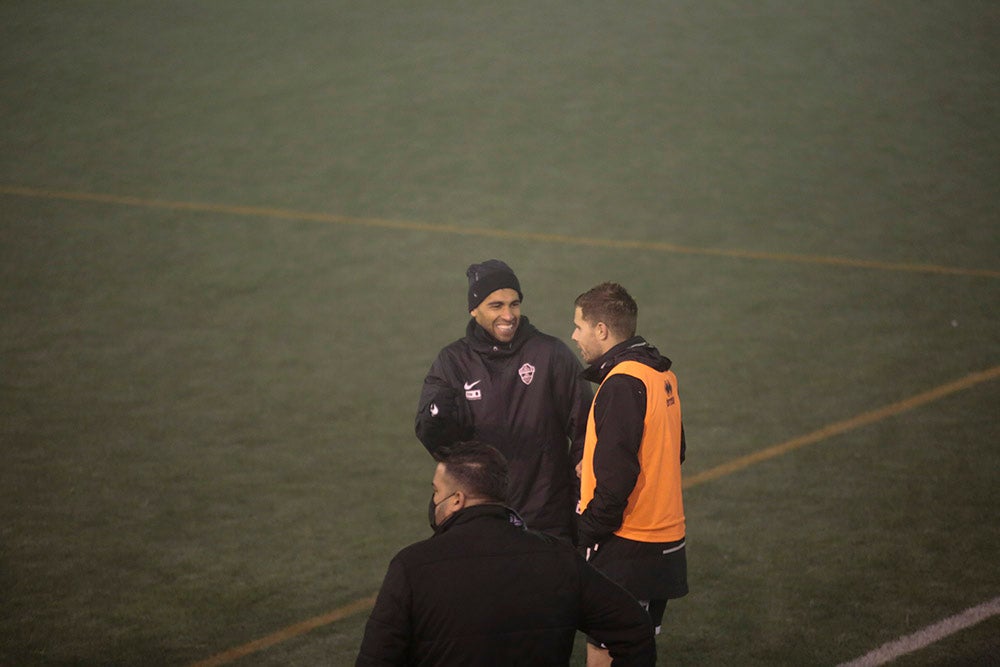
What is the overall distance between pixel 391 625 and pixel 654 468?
5.97 feet

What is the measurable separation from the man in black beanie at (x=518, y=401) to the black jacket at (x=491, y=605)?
2.02 meters

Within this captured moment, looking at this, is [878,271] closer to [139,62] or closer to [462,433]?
[462,433]

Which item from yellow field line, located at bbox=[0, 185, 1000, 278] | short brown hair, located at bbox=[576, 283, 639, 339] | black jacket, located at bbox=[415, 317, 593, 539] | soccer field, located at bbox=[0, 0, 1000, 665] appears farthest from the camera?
yellow field line, located at bbox=[0, 185, 1000, 278]

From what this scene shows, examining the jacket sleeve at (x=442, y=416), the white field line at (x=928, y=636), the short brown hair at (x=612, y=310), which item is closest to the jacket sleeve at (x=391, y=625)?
the short brown hair at (x=612, y=310)

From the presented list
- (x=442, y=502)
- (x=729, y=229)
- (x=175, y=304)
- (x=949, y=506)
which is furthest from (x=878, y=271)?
(x=442, y=502)

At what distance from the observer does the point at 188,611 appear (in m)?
7.54

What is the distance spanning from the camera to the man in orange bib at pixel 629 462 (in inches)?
208

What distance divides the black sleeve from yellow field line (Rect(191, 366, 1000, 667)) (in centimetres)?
269

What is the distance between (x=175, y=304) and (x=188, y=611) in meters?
5.58

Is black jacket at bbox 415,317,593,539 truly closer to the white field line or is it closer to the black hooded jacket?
the black hooded jacket

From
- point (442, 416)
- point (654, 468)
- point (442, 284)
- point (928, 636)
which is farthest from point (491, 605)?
point (442, 284)

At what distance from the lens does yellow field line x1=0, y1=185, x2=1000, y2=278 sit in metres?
13.1

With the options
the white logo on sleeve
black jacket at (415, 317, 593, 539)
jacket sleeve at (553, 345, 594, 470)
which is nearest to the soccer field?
black jacket at (415, 317, 593, 539)

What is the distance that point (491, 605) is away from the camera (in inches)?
155
